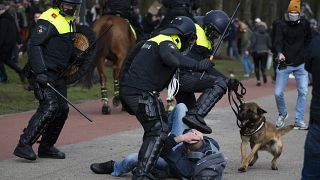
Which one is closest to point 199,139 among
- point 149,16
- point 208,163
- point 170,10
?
point 208,163

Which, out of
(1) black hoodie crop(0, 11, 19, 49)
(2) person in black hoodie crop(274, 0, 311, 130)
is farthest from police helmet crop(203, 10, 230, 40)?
(1) black hoodie crop(0, 11, 19, 49)

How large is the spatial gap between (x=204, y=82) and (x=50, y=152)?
6.82 ft

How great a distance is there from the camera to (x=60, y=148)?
10.1 meters

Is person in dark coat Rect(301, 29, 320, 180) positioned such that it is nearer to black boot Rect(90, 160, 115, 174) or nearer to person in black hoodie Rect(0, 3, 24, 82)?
black boot Rect(90, 160, 115, 174)

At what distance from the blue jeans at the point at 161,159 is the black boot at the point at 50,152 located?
1337 mm

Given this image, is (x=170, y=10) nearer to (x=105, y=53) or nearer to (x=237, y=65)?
(x=105, y=53)

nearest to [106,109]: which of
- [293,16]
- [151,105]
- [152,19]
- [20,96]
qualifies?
[20,96]

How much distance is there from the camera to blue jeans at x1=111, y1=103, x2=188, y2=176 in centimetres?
795

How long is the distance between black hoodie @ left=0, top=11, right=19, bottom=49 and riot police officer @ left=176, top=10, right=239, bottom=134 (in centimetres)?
998

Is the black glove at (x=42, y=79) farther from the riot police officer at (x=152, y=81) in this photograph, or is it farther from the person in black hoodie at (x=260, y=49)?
the person in black hoodie at (x=260, y=49)

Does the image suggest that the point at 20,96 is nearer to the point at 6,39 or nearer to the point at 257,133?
the point at 6,39

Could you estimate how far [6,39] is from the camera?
18766mm

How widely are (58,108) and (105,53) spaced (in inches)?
212

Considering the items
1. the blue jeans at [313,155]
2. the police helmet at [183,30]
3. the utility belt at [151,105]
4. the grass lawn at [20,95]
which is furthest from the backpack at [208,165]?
the grass lawn at [20,95]
